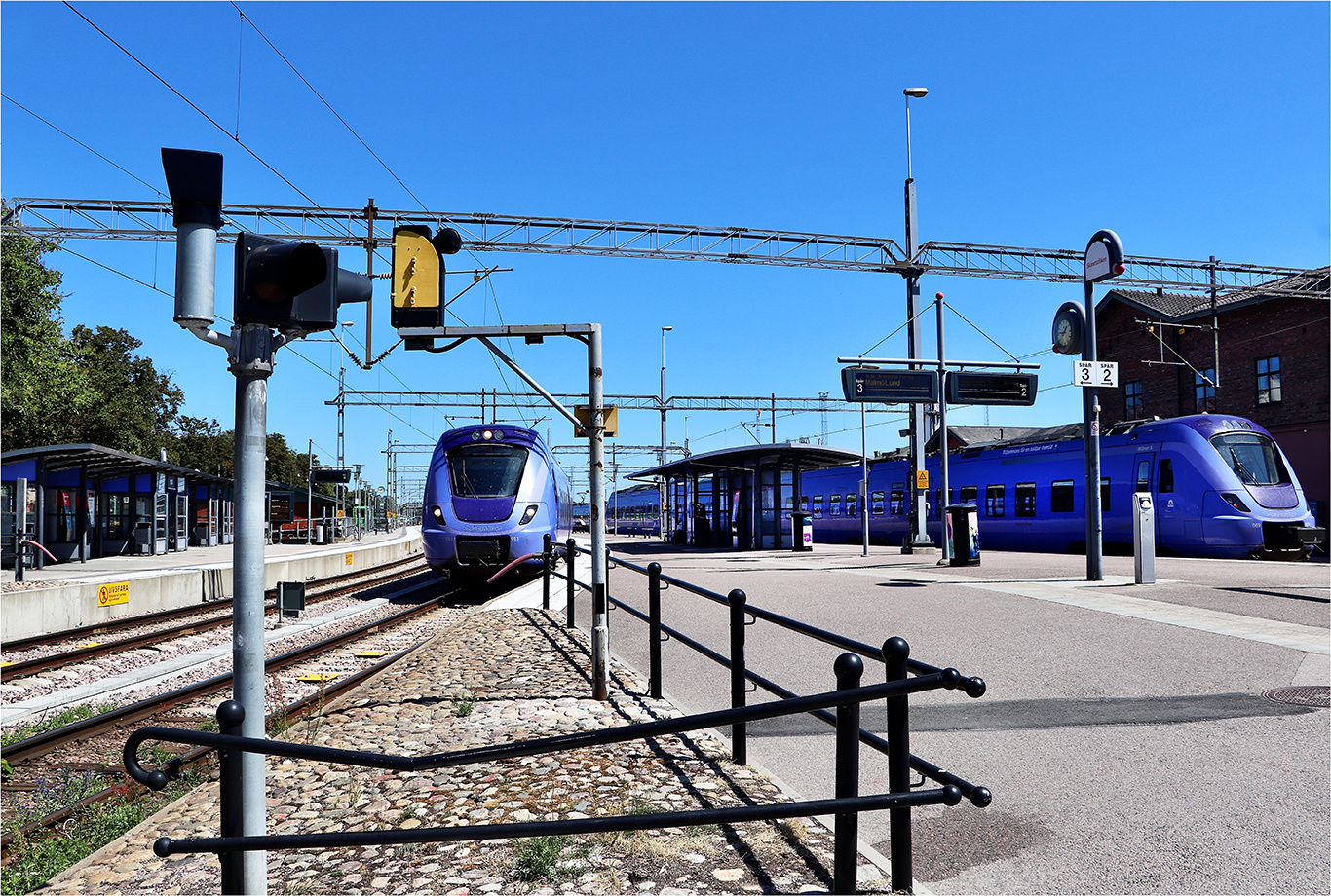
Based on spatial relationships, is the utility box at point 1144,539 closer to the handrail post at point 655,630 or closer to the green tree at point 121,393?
the handrail post at point 655,630

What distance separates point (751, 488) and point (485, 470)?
1665cm

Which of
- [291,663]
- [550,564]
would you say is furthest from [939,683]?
[550,564]

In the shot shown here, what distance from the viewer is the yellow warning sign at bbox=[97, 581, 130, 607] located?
1544cm

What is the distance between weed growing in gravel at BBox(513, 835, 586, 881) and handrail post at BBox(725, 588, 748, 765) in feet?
5.17

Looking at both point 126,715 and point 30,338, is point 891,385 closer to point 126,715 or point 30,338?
point 126,715

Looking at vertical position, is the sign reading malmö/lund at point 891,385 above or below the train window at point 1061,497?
above

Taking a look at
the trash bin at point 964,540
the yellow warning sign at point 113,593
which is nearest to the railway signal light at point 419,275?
the yellow warning sign at point 113,593

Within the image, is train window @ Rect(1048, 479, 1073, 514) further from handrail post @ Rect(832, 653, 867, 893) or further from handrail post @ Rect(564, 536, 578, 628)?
handrail post @ Rect(832, 653, 867, 893)

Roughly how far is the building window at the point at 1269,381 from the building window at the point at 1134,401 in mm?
6239

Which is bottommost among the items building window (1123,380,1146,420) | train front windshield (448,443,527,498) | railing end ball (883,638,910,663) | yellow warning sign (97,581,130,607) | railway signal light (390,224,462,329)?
yellow warning sign (97,581,130,607)

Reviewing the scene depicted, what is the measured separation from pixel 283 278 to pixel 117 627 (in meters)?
13.3

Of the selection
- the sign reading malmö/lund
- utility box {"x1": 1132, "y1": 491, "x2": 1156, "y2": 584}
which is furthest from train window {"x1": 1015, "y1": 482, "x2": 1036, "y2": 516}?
utility box {"x1": 1132, "y1": 491, "x2": 1156, "y2": 584}

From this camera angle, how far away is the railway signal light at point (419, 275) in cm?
705

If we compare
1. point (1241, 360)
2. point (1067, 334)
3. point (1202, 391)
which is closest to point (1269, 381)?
point (1241, 360)
